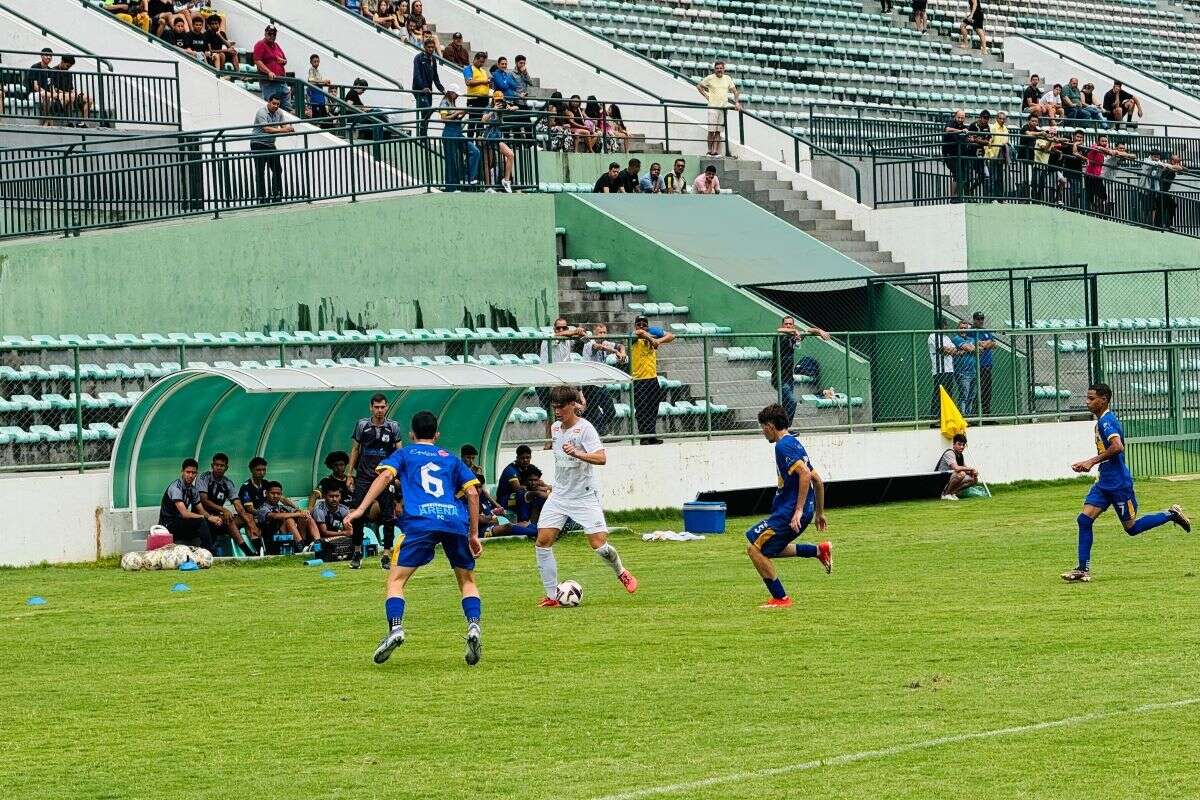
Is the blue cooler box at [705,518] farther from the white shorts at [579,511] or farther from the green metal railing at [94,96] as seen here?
the green metal railing at [94,96]

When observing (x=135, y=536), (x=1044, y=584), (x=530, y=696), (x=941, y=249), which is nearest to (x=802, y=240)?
(x=941, y=249)

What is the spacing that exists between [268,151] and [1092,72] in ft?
89.5

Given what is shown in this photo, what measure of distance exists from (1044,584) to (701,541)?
6.94m

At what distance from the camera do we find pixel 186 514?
2128cm

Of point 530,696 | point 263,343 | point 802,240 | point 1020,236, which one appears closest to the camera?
point 530,696

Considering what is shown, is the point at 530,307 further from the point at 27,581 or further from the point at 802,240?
the point at 27,581

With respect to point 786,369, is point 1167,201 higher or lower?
higher

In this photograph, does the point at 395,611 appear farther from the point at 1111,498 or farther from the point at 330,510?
the point at 330,510

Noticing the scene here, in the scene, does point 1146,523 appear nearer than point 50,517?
Yes

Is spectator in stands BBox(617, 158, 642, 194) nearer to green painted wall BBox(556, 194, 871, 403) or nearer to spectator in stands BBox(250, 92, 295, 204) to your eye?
green painted wall BBox(556, 194, 871, 403)

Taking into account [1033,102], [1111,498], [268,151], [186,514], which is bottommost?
[186,514]

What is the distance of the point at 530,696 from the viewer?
11422 mm

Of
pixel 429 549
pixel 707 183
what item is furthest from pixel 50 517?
pixel 707 183

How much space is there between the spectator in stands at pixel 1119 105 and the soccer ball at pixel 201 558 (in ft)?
91.6
